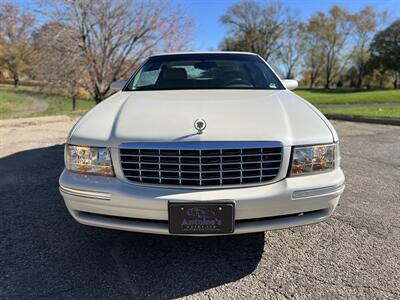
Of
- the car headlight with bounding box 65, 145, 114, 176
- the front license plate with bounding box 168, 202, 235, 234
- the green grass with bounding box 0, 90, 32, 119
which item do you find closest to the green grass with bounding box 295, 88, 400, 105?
the front license plate with bounding box 168, 202, 235, 234

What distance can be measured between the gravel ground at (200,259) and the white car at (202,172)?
39cm

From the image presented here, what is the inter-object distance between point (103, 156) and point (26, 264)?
1013 millimetres

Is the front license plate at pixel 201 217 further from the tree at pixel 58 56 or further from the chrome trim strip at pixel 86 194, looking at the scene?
the tree at pixel 58 56

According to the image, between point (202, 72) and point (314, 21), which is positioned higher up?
point (314, 21)

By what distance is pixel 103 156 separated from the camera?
2.21m

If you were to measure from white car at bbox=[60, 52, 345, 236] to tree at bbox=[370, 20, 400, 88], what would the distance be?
5501 cm

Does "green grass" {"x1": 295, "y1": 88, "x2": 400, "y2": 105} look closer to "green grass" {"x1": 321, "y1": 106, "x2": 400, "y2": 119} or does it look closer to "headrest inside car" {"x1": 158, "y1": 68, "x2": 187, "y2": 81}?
"green grass" {"x1": 321, "y1": 106, "x2": 400, "y2": 119}

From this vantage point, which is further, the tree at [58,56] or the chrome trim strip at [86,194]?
the tree at [58,56]

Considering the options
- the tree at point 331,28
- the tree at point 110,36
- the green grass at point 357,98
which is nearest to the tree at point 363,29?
the tree at point 331,28

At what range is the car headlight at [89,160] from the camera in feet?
7.22

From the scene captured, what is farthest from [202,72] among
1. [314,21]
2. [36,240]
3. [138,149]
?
[314,21]

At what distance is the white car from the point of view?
2068mm

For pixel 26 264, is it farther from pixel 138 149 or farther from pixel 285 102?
pixel 285 102

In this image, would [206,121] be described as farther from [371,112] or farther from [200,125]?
[371,112]
